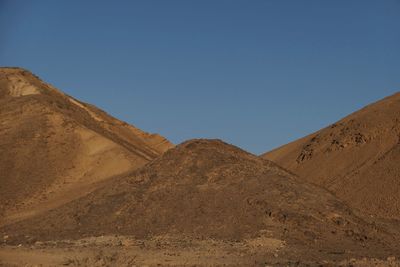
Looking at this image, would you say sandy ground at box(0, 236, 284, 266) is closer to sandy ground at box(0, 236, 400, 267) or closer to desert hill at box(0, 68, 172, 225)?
sandy ground at box(0, 236, 400, 267)

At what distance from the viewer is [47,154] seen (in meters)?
41.2

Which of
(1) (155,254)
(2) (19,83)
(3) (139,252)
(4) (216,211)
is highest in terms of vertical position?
(2) (19,83)

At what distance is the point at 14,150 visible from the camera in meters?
40.9

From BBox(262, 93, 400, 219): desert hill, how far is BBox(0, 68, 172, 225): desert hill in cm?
1189

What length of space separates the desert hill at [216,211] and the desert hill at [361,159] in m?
8.58

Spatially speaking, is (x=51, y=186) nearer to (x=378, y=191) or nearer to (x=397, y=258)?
(x=378, y=191)

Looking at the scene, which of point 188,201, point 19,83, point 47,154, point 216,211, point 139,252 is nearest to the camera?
point 139,252

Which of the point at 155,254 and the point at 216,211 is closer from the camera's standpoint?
the point at 155,254

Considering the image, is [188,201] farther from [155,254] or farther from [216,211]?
[155,254]

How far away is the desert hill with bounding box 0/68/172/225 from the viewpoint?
36281 mm

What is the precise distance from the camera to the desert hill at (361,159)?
3612cm

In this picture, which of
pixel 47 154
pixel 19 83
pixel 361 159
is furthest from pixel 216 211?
pixel 19 83

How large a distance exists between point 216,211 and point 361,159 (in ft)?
62.9

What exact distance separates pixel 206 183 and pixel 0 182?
1495 centimetres
